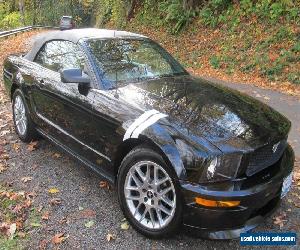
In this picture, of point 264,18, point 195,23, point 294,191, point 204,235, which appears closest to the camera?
point 204,235

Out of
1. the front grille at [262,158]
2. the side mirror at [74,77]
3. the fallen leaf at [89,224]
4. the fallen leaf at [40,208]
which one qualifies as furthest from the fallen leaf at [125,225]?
the side mirror at [74,77]

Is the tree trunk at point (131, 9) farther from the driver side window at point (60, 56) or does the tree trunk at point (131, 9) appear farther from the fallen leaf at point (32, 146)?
the fallen leaf at point (32, 146)

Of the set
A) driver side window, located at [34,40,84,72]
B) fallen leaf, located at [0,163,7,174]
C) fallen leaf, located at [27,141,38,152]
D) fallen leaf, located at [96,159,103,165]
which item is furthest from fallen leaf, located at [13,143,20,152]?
fallen leaf, located at [96,159,103,165]

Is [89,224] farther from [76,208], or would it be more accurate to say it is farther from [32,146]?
[32,146]

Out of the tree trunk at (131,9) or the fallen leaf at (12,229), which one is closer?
the fallen leaf at (12,229)

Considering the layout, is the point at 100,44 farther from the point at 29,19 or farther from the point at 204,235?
the point at 29,19

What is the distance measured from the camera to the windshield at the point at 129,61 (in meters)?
4.19

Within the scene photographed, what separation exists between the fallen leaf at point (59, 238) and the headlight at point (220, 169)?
1435mm

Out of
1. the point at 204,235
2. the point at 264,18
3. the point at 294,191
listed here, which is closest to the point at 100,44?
the point at 204,235

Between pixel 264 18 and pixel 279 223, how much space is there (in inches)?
325

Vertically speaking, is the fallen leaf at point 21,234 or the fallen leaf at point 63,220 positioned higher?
the fallen leaf at point 63,220

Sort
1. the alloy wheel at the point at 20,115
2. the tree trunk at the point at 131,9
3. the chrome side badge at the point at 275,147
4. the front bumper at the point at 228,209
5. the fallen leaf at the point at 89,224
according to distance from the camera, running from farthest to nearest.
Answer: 1. the tree trunk at the point at 131,9
2. the alloy wheel at the point at 20,115
3. the fallen leaf at the point at 89,224
4. the chrome side badge at the point at 275,147
5. the front bumper at the point at 228,209

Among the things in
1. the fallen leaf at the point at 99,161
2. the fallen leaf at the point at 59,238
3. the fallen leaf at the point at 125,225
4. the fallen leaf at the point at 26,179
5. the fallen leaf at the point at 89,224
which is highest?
the fallen leaf at the point at 99,161

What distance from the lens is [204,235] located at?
3.16 meters
